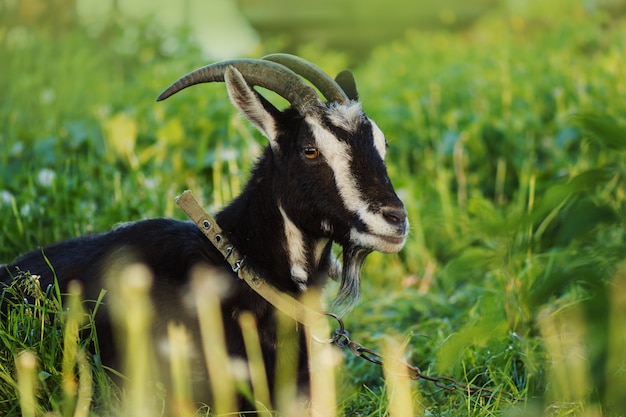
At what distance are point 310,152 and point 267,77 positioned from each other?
0.33m

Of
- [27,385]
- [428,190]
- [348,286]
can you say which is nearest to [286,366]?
[348,286]

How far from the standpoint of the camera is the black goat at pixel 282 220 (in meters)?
3.63

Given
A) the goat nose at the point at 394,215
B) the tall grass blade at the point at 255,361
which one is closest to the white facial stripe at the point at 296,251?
the tall grass blade at the point at 255,361

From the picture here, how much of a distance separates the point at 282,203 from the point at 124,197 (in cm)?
226

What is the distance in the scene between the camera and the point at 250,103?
3.73 meters

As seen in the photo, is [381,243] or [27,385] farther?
[381,243]

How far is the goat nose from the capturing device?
3.54 metres

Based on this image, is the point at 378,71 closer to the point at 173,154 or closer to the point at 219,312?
the point at 173,154

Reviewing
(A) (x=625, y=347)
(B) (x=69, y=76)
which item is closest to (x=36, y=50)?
(B) (x=69, y=76)

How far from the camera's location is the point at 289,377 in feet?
12.2

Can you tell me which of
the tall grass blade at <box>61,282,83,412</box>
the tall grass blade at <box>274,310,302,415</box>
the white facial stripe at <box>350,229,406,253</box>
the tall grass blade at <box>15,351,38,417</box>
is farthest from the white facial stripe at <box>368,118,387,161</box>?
the tall grass blade at <box>15,351,38,417</box>

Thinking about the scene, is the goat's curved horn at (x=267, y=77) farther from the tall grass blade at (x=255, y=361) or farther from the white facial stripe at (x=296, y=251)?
the tall grass blade at (x=255, y=361)

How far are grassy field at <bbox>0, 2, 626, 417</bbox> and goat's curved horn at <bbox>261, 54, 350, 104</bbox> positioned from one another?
2.79 ft

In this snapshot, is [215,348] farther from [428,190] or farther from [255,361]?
[428,190]
